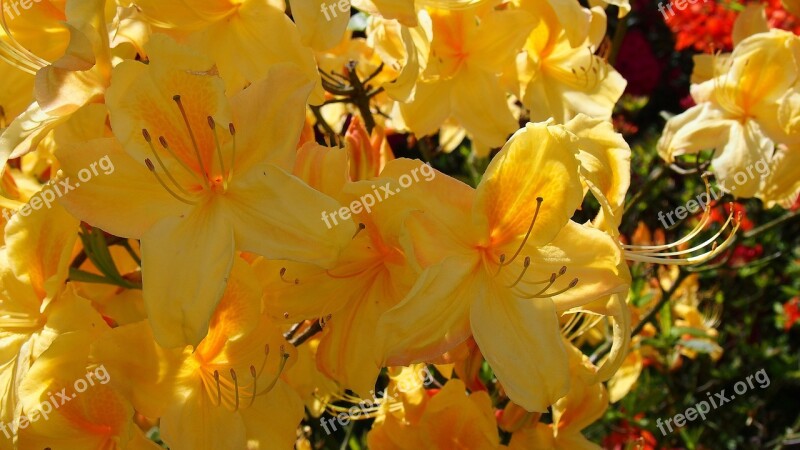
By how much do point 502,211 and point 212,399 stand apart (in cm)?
51

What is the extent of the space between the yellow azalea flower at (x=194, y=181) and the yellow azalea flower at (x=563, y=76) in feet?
2.26

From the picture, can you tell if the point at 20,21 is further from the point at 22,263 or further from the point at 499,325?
the point at 499,325

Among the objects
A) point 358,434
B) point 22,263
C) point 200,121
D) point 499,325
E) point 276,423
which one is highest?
point 200,121

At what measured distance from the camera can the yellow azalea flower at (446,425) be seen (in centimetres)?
137

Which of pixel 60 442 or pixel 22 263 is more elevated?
pixel 22 263

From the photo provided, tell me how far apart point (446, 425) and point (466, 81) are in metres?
0.67

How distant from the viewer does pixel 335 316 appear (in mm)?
1211

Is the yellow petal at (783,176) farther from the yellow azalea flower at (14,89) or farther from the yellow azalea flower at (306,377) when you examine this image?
the yellow azalea flower at (14,89)

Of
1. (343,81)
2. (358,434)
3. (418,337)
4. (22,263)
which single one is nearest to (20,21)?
(22,263)

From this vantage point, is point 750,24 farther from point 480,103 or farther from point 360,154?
point 360,154

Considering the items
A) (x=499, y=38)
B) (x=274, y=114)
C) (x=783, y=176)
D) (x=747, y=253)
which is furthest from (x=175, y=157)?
(x=747, y=253)

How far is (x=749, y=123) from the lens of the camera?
187cm

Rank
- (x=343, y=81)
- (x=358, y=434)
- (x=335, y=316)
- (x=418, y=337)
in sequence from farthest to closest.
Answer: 1. (x=358, y=434)
2. (x=343, y=81)
3. (x=335, y=316)
4. (x=418, y=337)

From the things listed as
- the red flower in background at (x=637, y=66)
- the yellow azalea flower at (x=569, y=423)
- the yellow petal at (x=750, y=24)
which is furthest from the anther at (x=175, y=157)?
the red flower in background at (x=637, y=66)
